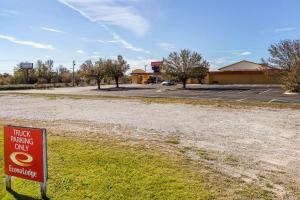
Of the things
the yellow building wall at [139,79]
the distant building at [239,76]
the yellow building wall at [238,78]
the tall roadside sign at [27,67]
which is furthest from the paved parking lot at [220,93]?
the tall roadside sign at [27,67]

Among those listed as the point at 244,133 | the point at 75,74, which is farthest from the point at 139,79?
the point at 244,133

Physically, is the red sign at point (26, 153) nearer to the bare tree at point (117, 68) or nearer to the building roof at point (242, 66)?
the bare tree at point (117, 68)

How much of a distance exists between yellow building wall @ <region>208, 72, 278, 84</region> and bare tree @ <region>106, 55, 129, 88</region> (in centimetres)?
2034

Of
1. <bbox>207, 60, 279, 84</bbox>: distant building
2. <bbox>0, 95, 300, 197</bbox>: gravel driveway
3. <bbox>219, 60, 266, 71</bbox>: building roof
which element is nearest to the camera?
<bbox>0, 95, 300, 197</bbox>: gravel driveway

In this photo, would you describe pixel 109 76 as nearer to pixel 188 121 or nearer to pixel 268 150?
pixel 188 121

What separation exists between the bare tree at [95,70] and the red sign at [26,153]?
53.5 metres

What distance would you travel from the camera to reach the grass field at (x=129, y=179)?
5625 mm

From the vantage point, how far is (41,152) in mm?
5363

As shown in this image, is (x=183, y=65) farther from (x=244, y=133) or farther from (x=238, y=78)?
(x=244, y=133)

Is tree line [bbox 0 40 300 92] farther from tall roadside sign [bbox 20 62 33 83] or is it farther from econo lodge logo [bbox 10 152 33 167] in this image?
econo lodge logo [bbox 10 152 33 167]

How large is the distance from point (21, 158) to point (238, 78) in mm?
70414

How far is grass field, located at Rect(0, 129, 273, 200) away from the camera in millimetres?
5625

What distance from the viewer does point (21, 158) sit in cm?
563

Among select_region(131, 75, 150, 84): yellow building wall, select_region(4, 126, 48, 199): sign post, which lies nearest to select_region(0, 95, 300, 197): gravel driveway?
select_region(4, 126, 48, 199): sign post
